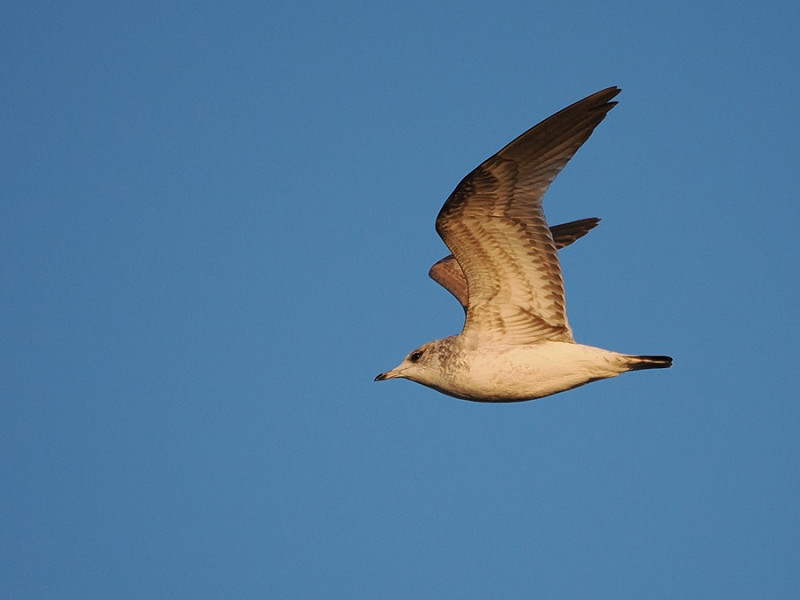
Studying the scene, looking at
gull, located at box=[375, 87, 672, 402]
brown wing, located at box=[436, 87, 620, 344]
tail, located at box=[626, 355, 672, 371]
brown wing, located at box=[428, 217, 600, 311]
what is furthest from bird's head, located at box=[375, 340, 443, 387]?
tail, located at box=[626, 355, 672, 371]

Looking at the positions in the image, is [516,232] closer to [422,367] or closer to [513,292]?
[513,292]

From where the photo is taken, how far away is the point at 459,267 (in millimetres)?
13602

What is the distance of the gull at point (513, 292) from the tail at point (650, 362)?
1cm

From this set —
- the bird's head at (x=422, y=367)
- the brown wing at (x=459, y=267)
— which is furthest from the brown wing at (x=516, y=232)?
the brown wing at (x=459, y=267)

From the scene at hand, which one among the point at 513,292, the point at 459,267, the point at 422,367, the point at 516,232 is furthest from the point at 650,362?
the point at 459,267

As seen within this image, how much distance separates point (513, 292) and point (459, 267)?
295cm

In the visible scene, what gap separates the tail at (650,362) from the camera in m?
10.1

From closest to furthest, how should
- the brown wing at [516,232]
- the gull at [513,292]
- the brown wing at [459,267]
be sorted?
the brown wing at [516,232]
the gull at [513,292]
the brown wing at [459,267]

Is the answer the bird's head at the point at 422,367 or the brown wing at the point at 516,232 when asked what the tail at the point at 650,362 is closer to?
the brown wing at the point at 516,232

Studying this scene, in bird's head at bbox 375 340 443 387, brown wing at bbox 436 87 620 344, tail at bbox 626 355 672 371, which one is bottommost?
tail at bbox 626 355 672 371

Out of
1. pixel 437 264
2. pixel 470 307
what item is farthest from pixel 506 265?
pixel 437 264

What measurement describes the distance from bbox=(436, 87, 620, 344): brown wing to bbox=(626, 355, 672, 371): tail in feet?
2.49

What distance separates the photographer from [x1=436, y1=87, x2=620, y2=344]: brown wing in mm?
9797

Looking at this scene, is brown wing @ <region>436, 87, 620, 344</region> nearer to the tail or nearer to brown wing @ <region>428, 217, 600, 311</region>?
the tail
